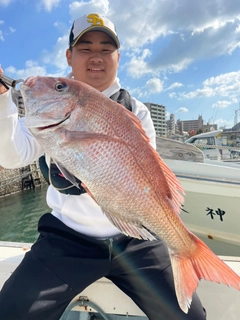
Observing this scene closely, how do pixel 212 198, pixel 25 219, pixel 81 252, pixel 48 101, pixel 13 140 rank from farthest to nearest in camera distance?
pixel 25 219, pixel 212 198, pixel 81 252, pixel 13 140, pixel 48 101

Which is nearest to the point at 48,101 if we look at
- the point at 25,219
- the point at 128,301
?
the point at 128,301

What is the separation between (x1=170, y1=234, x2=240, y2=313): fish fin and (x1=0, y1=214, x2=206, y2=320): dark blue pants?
0.99 ft

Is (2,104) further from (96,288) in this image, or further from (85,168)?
(96,288)

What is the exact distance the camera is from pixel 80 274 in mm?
1822

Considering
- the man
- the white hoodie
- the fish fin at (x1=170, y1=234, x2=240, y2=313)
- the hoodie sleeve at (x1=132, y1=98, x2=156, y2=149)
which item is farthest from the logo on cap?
the fish fin at (x1=170, y1=234, x2=240, y2=313)

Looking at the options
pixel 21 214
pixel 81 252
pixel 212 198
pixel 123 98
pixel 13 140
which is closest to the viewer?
pixel 13 140

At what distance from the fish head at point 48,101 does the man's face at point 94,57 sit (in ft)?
2.56

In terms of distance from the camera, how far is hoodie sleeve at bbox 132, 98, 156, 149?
224 centimetres

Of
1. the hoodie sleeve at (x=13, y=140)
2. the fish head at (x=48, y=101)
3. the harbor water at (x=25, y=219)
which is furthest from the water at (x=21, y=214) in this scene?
the fish head at (x=48, y=101)

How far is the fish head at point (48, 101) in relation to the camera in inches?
54.7

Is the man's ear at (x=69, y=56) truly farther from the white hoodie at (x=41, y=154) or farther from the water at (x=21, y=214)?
the water at (x=21, y=214)

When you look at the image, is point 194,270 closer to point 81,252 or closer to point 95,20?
point 81,252

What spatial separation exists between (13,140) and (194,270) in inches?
54.9

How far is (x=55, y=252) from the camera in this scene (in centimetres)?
188
